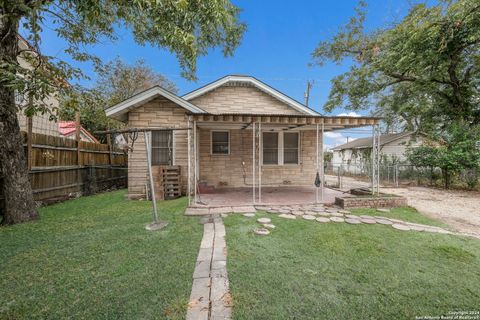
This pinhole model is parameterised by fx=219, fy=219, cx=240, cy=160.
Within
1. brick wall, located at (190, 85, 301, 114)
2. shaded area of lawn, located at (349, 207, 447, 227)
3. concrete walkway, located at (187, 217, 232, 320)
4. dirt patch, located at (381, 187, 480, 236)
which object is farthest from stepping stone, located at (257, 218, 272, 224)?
brick wall, located at (190, 85, 301, 114)

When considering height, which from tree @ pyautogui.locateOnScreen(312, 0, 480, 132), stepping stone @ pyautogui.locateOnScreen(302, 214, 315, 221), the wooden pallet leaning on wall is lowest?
stepping stone @ pyautogui.locateOnScreen(302, 214, 315, 221)

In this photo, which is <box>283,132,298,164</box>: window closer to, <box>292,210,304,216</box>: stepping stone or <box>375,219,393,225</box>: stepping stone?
<box>292,210,304,216</box>: stepping stone

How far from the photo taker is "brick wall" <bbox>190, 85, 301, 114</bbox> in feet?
30.1

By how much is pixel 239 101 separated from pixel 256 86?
0.96 m

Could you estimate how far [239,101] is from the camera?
9336 mm

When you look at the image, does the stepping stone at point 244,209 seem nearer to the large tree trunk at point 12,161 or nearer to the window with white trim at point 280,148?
the window with white trim at point 280,148

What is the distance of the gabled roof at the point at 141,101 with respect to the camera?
6.97 metres

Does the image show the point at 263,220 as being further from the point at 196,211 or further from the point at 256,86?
the point at 256,86

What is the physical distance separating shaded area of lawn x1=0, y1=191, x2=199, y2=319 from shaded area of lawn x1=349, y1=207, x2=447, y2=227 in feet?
13.8

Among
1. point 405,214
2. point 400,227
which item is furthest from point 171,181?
point 405,214

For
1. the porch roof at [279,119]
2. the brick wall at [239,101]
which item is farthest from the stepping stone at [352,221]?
the brick wall at [239,101]

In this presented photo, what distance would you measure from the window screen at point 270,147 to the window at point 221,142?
159 centimetres

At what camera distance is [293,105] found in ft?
30.8

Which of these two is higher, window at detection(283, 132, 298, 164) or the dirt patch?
window at detection(283, 132, 298, 164)
